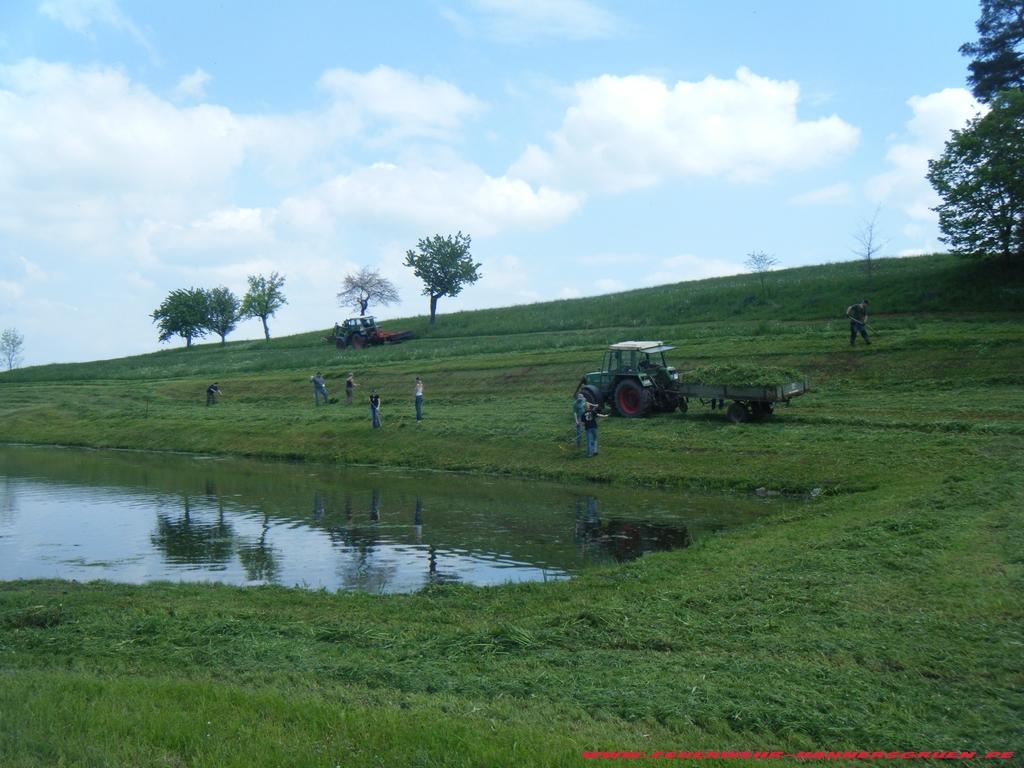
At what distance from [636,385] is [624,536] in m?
12.4

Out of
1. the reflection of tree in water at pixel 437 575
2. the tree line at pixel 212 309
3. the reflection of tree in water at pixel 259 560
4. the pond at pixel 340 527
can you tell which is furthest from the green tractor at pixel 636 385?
the tree line at pixel 212 309

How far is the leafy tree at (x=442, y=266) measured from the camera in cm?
7669

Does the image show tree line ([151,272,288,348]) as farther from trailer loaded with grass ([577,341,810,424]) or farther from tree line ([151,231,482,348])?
trailer loaded with grass ([577,341,810,424])

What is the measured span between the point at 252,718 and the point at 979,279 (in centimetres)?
4447

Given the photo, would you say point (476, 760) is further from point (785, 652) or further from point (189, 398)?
point (189, 398)

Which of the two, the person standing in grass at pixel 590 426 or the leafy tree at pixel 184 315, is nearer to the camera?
the person standing in grass at pixel 590 426

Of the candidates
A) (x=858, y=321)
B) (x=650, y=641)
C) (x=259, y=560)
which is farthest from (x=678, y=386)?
(x=650, y=641)

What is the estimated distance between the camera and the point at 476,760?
19.2 ft

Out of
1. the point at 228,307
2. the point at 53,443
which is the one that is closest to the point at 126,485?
the point at 53,443

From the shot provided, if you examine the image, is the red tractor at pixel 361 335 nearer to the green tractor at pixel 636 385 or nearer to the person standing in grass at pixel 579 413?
the green tractor at pixel 636 385

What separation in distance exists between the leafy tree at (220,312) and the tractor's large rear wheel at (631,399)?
257ft

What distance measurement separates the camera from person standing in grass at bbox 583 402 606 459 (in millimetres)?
24138

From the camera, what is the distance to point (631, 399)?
93.6ft

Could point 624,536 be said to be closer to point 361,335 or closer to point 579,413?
point 579,413
